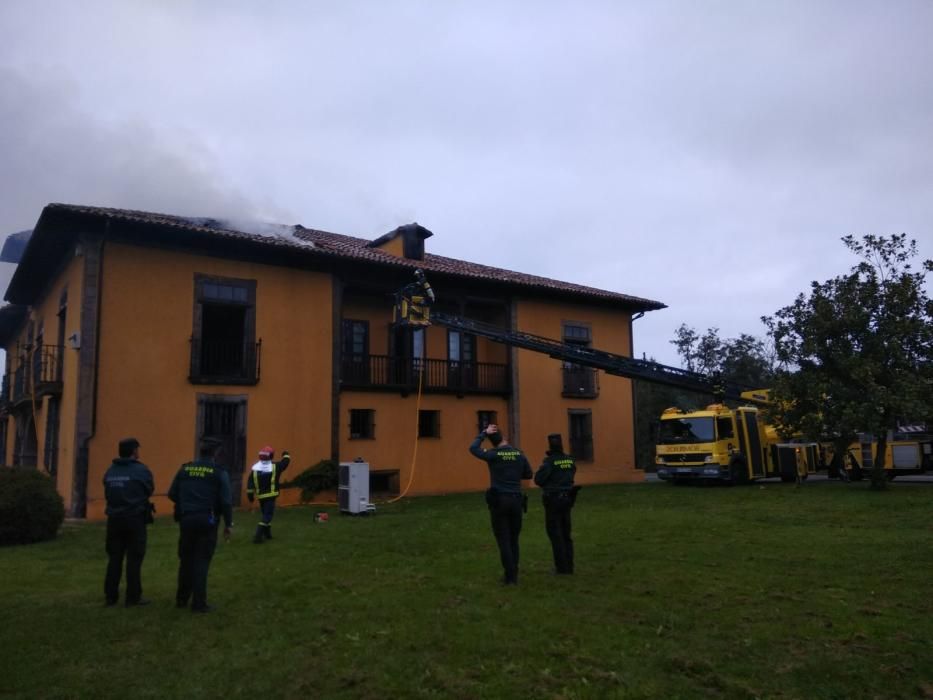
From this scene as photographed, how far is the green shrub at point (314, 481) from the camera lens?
1962 centimetres

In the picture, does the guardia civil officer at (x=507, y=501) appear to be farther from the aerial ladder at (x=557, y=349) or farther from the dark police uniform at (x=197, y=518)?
the aerial ladder at (x=557, y=349)

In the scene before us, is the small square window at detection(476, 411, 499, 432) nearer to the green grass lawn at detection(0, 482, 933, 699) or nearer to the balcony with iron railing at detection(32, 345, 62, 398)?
the green grass lawn at detection(0, 482, 933, 699)

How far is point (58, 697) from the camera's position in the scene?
492cm

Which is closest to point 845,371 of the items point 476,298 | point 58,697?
point 476,298

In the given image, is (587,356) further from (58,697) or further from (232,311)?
(58,697)

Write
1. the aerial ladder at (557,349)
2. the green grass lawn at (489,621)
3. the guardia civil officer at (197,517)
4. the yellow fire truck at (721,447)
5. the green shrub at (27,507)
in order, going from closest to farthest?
1. the green grass lawn at (489,621)
2. the guardia civil officer at (197,517)
3. the green shrub at (27,507)
4. the aerial ladder at (557,349)
5. the yellow fire truck at (721,447)

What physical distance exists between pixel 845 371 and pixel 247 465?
15.8 metres

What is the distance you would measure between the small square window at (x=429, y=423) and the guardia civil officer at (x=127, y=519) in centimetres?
1568

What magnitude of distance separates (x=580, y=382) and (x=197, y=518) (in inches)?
793

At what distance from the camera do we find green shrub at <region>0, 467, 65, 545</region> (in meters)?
12.4

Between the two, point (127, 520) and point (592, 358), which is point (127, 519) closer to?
point (127, 520)

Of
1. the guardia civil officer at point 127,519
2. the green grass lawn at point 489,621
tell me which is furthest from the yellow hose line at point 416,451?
the guardia civil officer at point 127,519

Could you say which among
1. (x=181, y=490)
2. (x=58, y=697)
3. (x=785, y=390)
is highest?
(x=785, y=390)

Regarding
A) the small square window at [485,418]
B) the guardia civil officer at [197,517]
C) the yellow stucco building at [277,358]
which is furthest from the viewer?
the small square window at [485,418]
